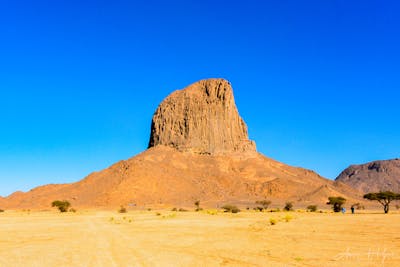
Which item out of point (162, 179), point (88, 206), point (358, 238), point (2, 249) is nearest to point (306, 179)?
point (162, 179)

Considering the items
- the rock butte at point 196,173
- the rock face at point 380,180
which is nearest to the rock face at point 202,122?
the rock butte at point 196,173

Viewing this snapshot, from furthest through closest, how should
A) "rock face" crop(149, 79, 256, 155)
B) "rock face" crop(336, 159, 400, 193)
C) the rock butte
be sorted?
"rock face" crop(336, 159, 400, 193) → "rock face" crop(149, 79, 256, 155) → the rock butte

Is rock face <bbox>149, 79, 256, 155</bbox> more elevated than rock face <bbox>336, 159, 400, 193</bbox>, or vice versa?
rock face <bbox>149, 79, 256, 155</bbox>

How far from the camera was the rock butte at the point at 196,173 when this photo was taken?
100938 millimetres

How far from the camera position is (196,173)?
116m

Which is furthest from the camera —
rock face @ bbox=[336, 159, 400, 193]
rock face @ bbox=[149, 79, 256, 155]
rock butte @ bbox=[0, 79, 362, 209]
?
rock face @ bbox=[336, 159, 400, 193]

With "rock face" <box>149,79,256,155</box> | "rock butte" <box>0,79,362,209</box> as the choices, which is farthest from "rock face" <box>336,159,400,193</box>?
"rock face" <box>149,79,256,155</box>

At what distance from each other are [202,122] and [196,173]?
28.1 meters

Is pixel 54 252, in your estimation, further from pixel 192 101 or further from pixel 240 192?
pixel 192 101

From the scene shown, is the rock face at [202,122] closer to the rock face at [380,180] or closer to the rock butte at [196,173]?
the rock butte at [196,173]

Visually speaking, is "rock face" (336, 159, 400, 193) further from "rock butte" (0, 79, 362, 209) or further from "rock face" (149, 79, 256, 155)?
"rock face" (149, 79, 256, 155)

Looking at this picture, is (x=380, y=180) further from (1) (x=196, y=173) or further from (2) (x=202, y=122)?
(1) (x=196, y=173)

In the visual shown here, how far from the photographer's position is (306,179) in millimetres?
127250

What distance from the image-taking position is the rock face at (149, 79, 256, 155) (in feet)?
447
